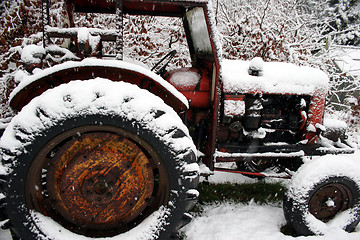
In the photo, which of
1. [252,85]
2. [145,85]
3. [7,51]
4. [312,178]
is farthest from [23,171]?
[7,51]

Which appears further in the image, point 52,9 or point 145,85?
point 52,9

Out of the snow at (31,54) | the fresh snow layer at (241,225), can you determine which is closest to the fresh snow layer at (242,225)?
the fresh snow layer at (241,225)

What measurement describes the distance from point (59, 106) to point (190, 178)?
3.07 feet

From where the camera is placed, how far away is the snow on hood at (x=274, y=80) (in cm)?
237

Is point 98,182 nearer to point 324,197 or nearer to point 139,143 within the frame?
point 139,143

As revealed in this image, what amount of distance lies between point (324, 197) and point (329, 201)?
50 millimetres

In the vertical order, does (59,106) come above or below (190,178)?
above

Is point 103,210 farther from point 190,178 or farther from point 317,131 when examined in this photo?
point 317,131

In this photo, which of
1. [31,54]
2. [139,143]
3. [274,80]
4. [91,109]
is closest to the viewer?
[91,109]

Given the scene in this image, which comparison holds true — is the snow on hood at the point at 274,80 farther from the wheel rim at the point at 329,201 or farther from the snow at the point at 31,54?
the snow at the point at 31,54

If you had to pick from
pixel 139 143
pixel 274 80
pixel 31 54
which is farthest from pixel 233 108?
pixel 31 54

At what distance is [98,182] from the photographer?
1775 mm

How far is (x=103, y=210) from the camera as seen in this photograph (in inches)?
72.4

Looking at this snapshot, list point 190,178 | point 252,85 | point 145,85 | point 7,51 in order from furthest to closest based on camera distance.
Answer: point 7,51
point 252,85
point 145,85
point 190,178
